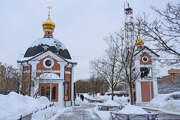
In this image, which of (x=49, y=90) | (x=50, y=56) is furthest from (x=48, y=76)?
(x=50, y=56)

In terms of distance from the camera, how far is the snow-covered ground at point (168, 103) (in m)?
20.9

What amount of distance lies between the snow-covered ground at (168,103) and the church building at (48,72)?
1301 centimetres

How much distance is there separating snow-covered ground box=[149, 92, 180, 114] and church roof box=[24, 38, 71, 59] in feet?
53.1

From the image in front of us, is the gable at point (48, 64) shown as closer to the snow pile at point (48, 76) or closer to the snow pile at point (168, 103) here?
the snow pile at point (48, 76)

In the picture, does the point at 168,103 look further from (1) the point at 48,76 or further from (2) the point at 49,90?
(1) the point at 48,76

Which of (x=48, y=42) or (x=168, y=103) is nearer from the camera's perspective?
(x=168, y=103)

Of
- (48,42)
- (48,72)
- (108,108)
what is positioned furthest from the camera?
(48,42)

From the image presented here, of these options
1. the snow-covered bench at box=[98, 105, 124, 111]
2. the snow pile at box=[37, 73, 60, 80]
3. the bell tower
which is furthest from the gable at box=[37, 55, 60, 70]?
the snow-covered bench at box=[98, 105, 124, 111]

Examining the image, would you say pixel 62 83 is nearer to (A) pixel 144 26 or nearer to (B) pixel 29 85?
(B) pixel 29 85

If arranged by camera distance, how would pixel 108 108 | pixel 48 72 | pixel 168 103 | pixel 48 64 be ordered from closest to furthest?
pixel 108 108 → pixel 168 103 → pixel 48 72 → pixel 48 64

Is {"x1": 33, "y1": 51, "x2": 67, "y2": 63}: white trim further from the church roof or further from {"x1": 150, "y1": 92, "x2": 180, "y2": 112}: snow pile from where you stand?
{"x1": 150, "y1": 92, "x2": 180, "y2": 112}: snow pile

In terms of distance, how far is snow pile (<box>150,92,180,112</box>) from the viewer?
20842mm

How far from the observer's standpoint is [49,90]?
27.8 metres

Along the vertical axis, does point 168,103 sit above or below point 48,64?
below
